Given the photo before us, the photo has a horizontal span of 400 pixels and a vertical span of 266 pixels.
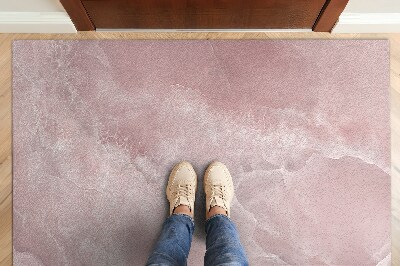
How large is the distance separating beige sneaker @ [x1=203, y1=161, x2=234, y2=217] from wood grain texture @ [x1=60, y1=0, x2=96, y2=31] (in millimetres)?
678

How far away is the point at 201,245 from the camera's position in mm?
1590

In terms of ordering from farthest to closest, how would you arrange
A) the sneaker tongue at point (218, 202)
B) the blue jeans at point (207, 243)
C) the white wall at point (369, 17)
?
the sneaker tongue at point (218, 202)
the white wall at point (369, 17)
the blue jeans at point (207, 243)

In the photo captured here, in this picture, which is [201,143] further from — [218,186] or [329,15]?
[329,15]

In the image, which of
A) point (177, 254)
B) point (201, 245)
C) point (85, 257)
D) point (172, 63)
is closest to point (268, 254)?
point (201, 245)

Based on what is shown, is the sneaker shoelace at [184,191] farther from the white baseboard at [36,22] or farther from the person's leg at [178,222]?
the white baseboard at [36,22]

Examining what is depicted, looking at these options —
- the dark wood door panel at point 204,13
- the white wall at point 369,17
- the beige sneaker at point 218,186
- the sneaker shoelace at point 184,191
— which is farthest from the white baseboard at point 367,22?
the sneaker shoelace at point 184,191

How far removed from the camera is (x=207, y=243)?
1.39 metres

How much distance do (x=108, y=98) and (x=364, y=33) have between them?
38.8 inches

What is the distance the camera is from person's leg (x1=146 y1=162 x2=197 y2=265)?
129 cm

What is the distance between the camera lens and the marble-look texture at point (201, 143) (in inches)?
61.5

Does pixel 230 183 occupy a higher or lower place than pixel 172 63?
lower

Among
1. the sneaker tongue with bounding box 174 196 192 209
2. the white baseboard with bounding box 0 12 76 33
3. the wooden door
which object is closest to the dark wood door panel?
the wooden door

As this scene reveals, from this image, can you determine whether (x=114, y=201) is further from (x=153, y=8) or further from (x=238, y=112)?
(x=153, y=8)

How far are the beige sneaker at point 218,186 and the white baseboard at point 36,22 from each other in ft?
2.39
